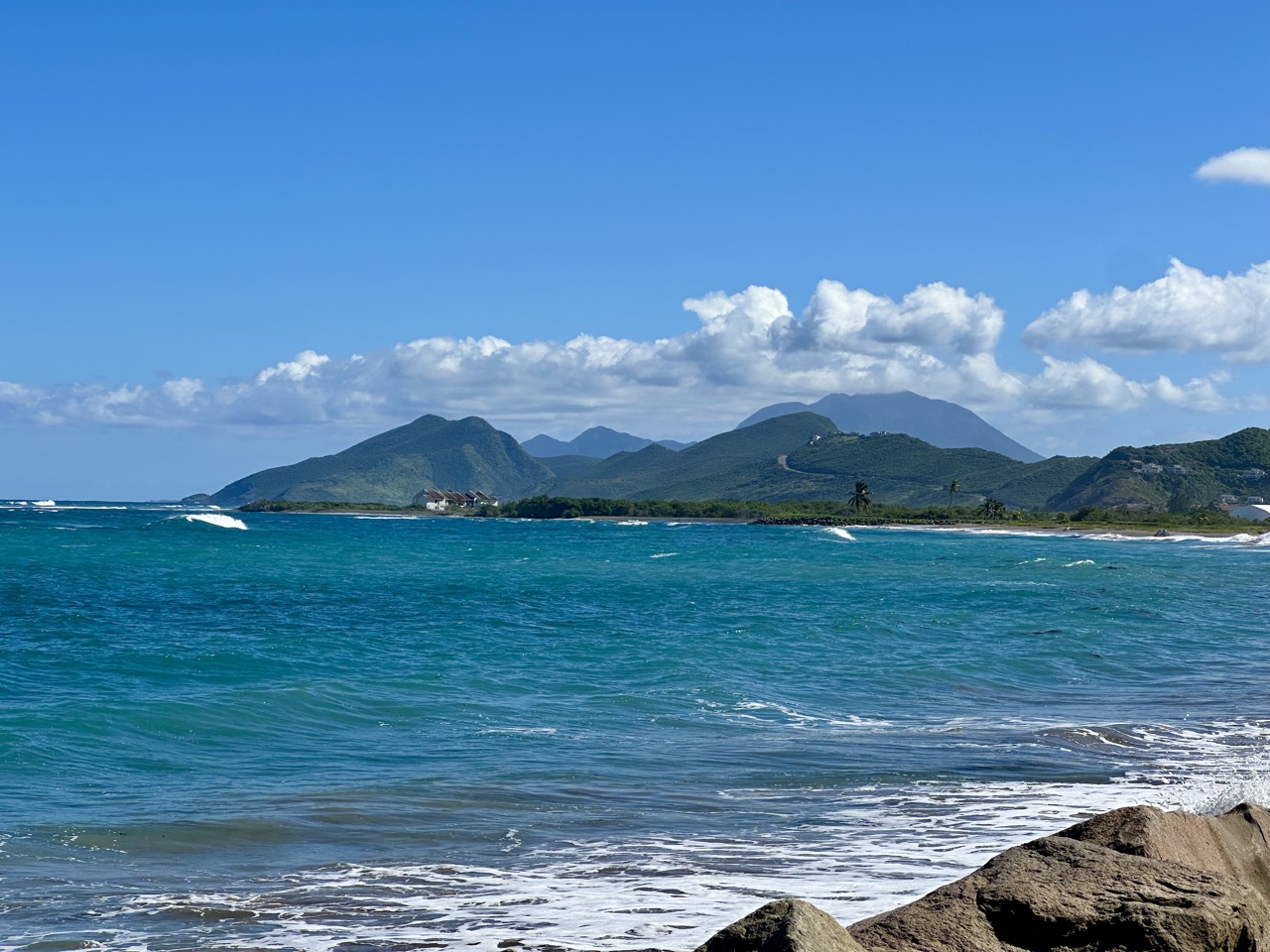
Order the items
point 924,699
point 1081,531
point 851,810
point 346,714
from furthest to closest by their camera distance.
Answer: point 1081,531 → point 924,699 → point 346,714 → point 851,810

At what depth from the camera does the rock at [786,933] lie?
4.74m

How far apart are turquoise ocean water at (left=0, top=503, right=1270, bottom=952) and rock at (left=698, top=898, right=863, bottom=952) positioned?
9.65ft

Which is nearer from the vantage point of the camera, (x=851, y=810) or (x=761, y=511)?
(x=851, y=810)

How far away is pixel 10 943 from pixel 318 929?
6.43ft

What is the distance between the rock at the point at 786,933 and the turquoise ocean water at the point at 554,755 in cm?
294

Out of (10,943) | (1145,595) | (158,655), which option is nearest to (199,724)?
(158,655)

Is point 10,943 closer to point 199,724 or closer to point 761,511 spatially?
point 199,724

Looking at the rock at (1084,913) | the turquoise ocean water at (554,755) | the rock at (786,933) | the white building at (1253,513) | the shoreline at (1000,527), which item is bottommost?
the turquoise ocean water at (554,755)

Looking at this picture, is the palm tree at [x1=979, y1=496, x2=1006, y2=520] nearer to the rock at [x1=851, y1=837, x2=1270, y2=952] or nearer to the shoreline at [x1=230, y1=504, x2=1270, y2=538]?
the shoreline at [x1=230, y1=504, x2=1270, y2=538]

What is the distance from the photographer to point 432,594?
4372 centimetres

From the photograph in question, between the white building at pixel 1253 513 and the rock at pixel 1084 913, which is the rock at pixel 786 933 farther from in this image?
the white building at pixel 1253 513

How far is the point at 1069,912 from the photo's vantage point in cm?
561

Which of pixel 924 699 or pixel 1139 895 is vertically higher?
pixel 1139 895

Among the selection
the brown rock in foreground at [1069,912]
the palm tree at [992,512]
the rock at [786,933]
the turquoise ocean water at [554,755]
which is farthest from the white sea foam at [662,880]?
the palm tree at [992,512]
